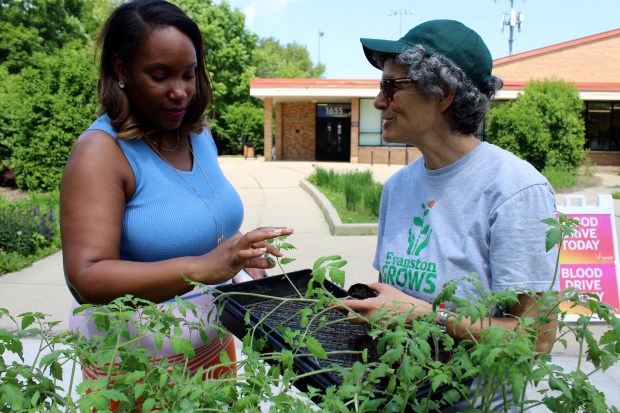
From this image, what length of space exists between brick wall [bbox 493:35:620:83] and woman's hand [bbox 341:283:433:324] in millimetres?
29915

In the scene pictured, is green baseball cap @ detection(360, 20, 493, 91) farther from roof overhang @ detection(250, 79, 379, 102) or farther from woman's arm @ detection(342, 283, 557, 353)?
roof overhang @ detection(250, 79, 379, 102)

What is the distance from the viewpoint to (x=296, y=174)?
19312 millimetres

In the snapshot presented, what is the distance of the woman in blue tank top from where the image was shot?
163cm

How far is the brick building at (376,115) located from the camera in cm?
2556

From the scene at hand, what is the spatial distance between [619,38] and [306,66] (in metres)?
52.9

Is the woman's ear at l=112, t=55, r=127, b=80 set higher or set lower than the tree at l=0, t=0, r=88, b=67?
lower

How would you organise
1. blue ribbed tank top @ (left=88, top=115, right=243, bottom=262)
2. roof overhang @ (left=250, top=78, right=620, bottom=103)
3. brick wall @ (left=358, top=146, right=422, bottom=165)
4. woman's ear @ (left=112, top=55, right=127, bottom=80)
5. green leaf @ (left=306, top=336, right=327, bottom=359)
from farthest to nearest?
brick wall @ (left=358, top=146, right=422, bottom=165) < roof overhang @ (left=250, top=78, right=620, bottom=103) < woman's ear @ (left=112, top=55, right=127, bottom=80) < blue ribbed tank top @ (left=88, top=115, right=243, bottom=262) < green leaf @ (left=306, top=336, right=327, bottom=359)

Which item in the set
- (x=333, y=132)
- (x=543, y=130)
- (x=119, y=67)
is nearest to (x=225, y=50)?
(x=333, y=132)

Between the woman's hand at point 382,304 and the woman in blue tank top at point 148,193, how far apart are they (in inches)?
11.9

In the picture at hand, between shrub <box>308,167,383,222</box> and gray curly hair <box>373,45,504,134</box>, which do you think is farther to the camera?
shrub <box>308,167,383,222</box>

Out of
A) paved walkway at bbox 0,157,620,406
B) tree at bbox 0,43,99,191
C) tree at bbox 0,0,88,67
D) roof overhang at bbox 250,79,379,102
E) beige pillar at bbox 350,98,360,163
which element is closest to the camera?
paved walkway at bbox 0,157,620,406

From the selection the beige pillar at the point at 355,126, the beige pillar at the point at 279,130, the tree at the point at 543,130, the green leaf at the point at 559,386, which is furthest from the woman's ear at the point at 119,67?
the beige pillar at the point at 279,130

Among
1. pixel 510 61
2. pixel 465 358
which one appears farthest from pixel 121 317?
pixel 510 61

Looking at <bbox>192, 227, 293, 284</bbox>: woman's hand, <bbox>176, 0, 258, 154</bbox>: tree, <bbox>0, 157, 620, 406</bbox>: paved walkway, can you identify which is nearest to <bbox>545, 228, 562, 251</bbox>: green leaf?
<bbox>192, 227, 293, 284</bbox>: woman's hand
